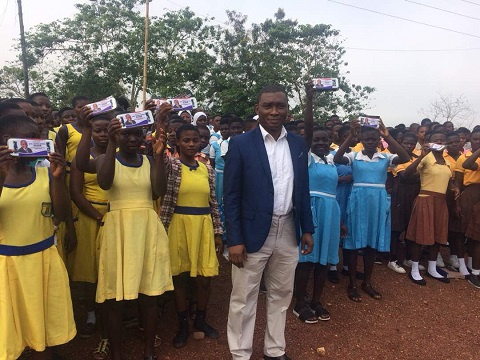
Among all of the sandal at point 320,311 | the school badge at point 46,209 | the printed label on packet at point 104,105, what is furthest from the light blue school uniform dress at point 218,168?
the school badge at point 46,209

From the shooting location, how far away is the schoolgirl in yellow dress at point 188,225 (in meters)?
3.37

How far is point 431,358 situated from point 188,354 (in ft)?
7.22

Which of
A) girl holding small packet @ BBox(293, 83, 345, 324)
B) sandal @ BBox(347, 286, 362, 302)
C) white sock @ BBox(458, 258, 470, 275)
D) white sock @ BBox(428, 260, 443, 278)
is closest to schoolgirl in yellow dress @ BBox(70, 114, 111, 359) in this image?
girl holding small packet @ BBox(293, 83, 345, 324)

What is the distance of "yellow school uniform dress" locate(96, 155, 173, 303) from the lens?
9.12ft

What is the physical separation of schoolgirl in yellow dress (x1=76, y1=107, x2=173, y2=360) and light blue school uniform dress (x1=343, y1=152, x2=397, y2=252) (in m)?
2.50

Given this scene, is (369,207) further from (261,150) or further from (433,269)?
(261,150)

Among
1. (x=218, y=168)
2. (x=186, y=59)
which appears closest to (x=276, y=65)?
(x=186, y=59)

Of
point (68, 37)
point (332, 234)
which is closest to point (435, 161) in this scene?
point (332, 234)

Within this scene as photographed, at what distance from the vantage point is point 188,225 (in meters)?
3.41

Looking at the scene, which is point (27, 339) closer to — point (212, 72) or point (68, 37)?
point (212, 72)

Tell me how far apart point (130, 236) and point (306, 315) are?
213cm

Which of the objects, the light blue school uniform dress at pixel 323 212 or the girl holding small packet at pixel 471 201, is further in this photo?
the girl holding small packet at pixel 471 201

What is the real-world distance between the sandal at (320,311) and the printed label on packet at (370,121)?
6.61 ft

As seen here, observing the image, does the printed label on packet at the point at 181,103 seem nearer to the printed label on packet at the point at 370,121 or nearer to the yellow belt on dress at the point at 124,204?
the yellow belt on dress at the point at 124,204
